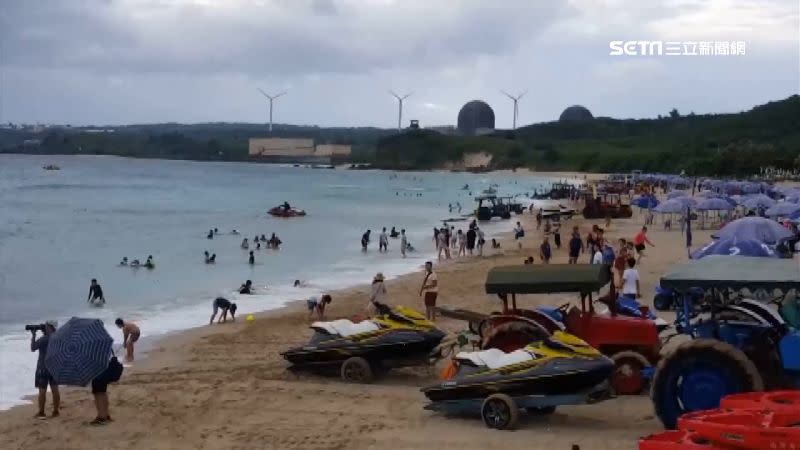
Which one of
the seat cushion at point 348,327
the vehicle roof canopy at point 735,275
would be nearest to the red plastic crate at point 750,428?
the vehicle roof canopy at point 735,275

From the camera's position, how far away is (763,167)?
8400 centimetres

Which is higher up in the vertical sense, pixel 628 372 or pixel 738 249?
pixel 738 249

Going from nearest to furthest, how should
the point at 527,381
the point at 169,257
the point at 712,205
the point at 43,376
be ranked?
1. the point at 527,381
2. the point at 43,376
3. the point at 712,205
4. the point at 169,257

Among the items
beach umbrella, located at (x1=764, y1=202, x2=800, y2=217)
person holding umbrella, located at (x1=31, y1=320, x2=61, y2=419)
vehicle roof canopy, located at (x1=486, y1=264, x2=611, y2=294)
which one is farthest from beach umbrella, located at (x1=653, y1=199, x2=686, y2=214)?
person holding umbrella, located at (x1=31, y1=320, x2=61, y2=419)

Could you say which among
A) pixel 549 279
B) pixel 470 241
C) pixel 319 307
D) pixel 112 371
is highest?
pixel 549 279

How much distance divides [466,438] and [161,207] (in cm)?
6654

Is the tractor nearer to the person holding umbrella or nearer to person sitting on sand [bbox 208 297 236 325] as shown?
the person holding umbrella

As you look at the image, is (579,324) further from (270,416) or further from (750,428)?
(750,428)

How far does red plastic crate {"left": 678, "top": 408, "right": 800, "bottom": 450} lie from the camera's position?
6.88 metres

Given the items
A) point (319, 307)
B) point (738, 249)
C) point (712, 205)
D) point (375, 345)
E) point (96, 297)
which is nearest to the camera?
point (375, 345)

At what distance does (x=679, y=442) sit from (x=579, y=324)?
433 centimetres

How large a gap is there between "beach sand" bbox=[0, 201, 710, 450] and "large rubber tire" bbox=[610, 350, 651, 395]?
0.17 meters

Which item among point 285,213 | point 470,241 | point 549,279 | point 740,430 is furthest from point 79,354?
point 285,213

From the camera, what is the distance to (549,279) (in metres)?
11.1
